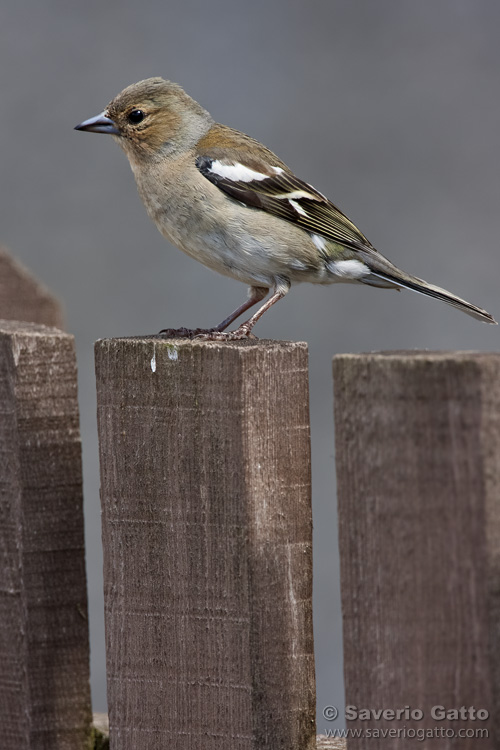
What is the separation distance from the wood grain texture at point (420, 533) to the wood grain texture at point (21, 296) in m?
1.70

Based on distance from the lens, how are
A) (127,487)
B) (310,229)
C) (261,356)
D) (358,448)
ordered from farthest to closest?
(310,229) → (127,487) → (261,356) → (358,448)

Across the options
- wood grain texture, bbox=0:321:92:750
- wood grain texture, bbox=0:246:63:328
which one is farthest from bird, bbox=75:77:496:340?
wood grain texture, bbox=0:321:92:750

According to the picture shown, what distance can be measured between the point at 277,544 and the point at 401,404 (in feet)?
1.57

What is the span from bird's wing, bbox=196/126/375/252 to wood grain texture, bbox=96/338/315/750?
1.48 metres

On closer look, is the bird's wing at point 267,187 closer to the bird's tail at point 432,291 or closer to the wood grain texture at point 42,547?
the bird's tail at point 432,291

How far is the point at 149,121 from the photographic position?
3.24 m

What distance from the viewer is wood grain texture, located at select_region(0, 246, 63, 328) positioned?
2809 millimetres

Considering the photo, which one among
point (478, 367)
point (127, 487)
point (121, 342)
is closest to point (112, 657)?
point (127, 487)

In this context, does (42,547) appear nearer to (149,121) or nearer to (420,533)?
(420,533)

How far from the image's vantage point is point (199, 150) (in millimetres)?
3186

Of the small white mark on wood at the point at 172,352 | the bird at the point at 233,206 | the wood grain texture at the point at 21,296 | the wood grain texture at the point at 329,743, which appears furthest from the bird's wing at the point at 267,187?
the wood grain texture at the point at 329,743

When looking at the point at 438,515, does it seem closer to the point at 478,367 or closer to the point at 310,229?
the point at 478,367

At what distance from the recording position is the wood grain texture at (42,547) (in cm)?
197

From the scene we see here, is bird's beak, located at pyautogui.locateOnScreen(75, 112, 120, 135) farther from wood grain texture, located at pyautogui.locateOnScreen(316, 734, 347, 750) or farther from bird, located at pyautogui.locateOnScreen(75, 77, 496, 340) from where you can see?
wood grain texture, located at pyautogui.locateOnScreen(316, 734, 347, 750)
